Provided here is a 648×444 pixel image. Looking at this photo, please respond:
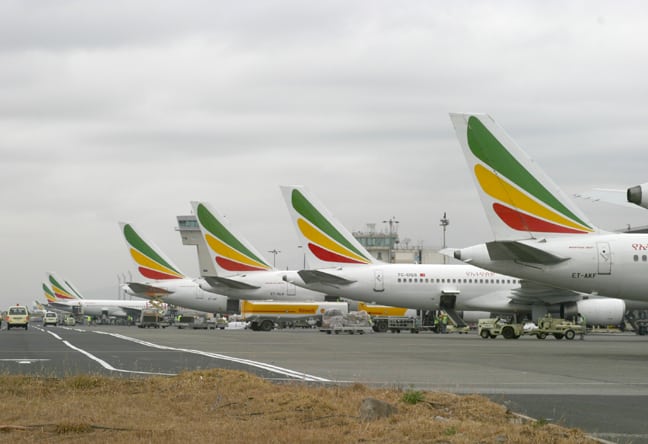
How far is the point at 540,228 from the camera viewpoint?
3331cm

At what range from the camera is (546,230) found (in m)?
33.4

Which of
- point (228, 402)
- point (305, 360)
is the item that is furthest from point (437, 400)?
point (305, 360)

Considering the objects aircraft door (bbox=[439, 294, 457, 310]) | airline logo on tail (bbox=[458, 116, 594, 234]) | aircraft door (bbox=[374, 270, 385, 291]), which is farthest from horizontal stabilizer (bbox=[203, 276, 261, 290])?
airline logo on tail (bbox=[458, 116, 594, 234])

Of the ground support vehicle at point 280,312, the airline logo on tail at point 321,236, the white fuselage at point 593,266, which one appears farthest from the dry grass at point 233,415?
the ground support vehicle at point 280,312

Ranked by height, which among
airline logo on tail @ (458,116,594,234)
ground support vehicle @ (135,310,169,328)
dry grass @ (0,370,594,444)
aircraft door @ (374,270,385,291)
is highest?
airline logo on tail @ (458,116,594,234)

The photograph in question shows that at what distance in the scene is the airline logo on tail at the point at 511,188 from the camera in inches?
1296

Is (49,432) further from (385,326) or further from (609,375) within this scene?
(385,326)

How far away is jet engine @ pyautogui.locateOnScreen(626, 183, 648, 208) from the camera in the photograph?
25547 mm

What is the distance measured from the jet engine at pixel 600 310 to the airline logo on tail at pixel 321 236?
45.2ft

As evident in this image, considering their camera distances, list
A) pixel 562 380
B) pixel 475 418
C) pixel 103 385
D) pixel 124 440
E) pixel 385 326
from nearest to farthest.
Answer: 1. pixel 124 440
2. pixel 475 418
3. pixel 103 385
4. pixel 562 380
5. pixel 385 326

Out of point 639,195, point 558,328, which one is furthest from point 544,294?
point 639,195

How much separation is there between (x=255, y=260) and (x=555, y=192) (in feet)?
152

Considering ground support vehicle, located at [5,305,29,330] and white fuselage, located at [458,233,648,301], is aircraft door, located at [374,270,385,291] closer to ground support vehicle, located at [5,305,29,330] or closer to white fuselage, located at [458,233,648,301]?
white fuselage, located at [458,233,648,301]

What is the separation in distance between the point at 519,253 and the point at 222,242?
47.1m
